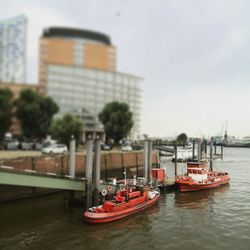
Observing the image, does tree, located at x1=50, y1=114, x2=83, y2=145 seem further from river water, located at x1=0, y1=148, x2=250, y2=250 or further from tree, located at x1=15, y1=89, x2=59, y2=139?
river water, located at x1=0, y1=148, x2=250, y2=250

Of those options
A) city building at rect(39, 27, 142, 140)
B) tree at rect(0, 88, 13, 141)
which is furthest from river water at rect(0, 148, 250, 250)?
city building at rect(39, 27, 142, 140)

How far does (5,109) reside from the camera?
66.2m

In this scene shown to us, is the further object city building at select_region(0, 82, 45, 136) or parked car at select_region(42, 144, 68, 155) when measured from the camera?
city building at select_region(0, 82, 45, 136)

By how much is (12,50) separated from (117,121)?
102117mm

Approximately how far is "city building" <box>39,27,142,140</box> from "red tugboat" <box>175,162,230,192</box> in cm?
3183

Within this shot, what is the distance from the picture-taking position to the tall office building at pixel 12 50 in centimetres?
15800

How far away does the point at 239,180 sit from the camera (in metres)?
54.4

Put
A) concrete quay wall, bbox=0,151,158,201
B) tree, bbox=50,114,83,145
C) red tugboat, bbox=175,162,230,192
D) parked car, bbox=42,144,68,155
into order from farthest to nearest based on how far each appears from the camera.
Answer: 1. tree, bbox=50,114,83,145
2. parked car, bbox=42,144,68,155
3. red tugboat, bbox=175,162,230,192
4. concrete quay wall, bbox=0,151,158,201

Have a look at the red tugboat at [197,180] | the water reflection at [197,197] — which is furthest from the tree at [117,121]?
the water reflection at [197,197]

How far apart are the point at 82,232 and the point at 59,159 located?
2084 cm

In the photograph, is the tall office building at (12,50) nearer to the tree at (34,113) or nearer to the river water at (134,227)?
the tree at (34,113)

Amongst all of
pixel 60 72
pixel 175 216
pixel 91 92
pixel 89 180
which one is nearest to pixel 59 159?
pixel 89 180

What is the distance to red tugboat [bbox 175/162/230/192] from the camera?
141 ft

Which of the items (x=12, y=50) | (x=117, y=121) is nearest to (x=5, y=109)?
(x=117, y=121)
